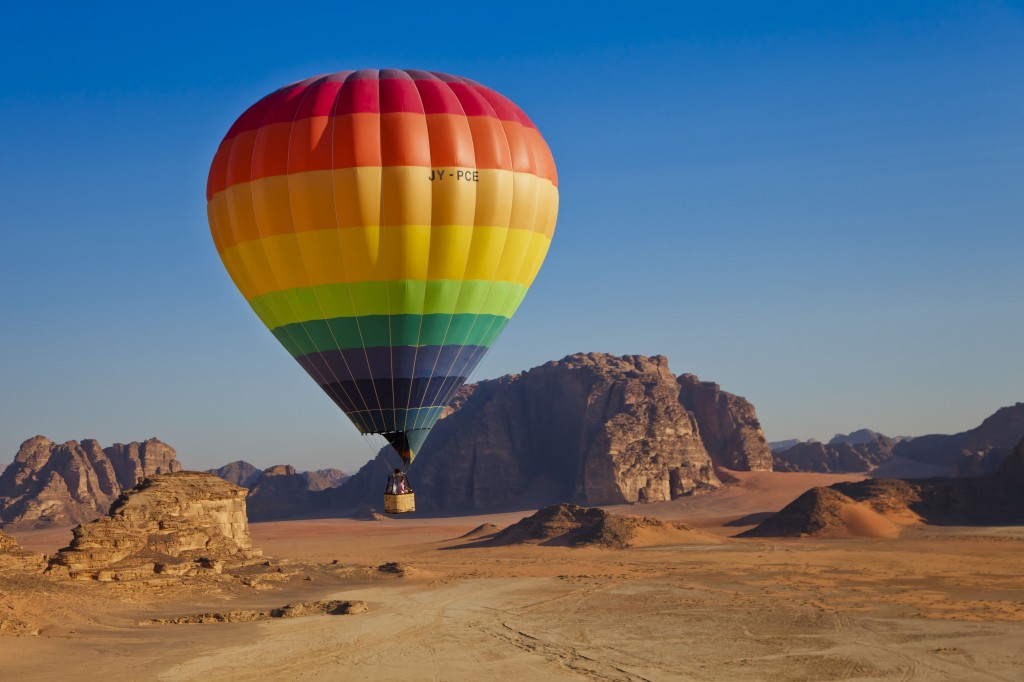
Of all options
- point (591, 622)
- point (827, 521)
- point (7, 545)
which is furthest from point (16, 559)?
point (827, 521)

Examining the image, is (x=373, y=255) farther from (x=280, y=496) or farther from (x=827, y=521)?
(x=280, y=496)

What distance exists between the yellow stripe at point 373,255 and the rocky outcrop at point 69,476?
317 feet

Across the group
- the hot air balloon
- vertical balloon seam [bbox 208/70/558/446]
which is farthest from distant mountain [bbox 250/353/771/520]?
the hot air balloon

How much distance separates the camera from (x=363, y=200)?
26953 mm

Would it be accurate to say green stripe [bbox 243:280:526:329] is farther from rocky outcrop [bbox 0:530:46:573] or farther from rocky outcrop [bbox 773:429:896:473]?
rocky outcrop [bbox 773:429:896:473]

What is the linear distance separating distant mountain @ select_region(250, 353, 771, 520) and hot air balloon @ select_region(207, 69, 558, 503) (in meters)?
82.8

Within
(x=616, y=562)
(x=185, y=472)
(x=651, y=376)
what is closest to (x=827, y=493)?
(x=616, y=562)

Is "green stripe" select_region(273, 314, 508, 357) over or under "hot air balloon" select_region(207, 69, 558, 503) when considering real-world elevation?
under

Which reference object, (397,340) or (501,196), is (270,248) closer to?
(397,340)

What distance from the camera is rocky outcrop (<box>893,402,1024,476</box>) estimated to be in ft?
340

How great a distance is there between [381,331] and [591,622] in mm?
13843

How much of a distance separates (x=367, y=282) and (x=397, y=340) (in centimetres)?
185

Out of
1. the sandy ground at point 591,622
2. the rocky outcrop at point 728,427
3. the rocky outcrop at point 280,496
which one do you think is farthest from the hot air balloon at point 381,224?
the rocky outcrop at point 728,427

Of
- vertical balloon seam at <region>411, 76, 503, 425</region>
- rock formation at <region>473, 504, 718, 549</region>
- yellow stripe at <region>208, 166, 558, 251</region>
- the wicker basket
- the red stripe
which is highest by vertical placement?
the red stripe
